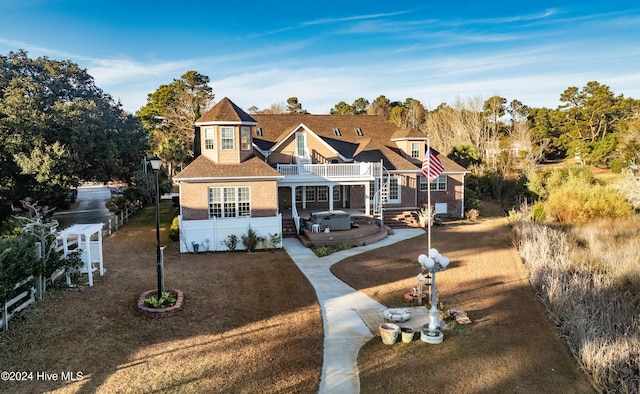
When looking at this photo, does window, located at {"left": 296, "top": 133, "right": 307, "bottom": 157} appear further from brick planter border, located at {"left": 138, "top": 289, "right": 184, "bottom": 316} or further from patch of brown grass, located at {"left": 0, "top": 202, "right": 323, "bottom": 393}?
brick planter border, located at {"left": 138, "top": 289, "right": 184, "bottom": 316}

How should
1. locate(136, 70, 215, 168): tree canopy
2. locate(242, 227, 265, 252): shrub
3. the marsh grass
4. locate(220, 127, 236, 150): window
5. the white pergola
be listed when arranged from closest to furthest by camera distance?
the marsh grass, the white pergola, locate(242, 227, 265, 252): shrub, locate(220, 127, 236, 150): window, locate(136, 70, 215, 168): tree canopy

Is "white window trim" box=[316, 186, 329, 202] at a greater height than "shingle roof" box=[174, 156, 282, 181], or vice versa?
"shingle roof" box=[174, 156, 282, 181]

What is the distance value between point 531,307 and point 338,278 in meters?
6.70

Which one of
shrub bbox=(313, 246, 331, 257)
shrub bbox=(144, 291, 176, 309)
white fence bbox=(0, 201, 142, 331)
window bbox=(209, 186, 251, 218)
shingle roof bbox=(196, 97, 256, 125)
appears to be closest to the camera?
white fence bbox=(0, 201, 142, 331)

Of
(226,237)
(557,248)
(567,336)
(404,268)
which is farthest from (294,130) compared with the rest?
(567,336)

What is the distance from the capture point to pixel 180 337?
34.2ft

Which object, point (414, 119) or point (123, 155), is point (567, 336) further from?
point (414, 119)

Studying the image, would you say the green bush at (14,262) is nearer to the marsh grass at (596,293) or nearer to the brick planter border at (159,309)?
the brick planter border at (159,309)

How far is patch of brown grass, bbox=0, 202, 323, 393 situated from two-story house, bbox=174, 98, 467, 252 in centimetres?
667

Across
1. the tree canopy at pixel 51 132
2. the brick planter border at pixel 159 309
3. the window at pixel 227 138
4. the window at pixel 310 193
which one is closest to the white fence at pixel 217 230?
the window at pixel 227 138

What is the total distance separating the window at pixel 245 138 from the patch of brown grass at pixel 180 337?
31.4ft

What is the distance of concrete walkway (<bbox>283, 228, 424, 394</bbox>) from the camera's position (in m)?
8.76

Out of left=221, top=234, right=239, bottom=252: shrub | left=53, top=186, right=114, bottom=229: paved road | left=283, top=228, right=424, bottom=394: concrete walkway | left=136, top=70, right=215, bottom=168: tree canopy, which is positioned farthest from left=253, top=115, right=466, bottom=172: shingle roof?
left=136, top=70, right=215, bottom=168: tree canopy

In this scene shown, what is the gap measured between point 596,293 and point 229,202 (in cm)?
1671
